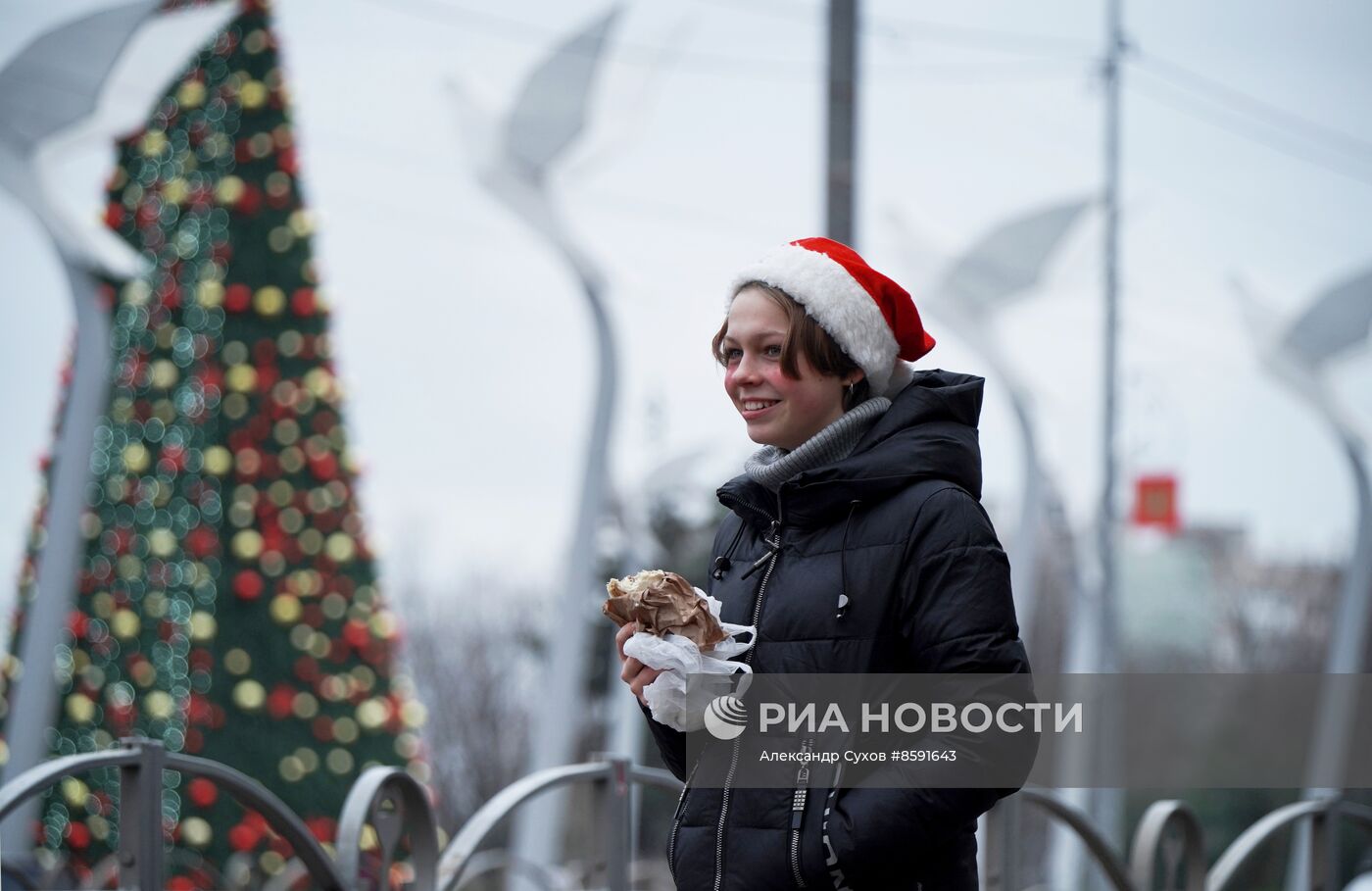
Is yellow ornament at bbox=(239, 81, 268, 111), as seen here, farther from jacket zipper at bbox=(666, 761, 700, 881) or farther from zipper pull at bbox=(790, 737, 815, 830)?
zipper pull at bbox=(790, 737, 815, 830)

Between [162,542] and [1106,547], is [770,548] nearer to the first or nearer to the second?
[162,542]

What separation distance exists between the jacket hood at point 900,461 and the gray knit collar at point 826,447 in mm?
23

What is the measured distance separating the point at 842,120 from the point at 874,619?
3.98m

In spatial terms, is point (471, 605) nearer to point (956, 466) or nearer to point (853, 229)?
point (853, 229)

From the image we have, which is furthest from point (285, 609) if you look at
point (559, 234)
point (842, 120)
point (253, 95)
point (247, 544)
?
point (842, 120)

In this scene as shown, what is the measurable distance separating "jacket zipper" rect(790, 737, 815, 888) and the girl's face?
17.0 inches

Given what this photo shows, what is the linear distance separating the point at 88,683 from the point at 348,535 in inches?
62.0

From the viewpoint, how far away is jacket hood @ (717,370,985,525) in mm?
2062

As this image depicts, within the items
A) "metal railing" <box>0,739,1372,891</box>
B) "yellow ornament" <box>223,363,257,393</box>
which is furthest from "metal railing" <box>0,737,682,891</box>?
"yellow ornament" <box>223,363,257,393</box>

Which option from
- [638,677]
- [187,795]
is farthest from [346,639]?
[638,677]

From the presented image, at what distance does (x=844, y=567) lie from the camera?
2055 millimetres

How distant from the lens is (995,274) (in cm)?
1152

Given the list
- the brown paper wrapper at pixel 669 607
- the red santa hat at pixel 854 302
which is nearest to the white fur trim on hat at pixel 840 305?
the red santa hat at pixel 854 302

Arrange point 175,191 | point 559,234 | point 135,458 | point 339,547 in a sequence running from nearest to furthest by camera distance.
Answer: point 559,234 → point 135,458 → point 175,191 → point 339,547
